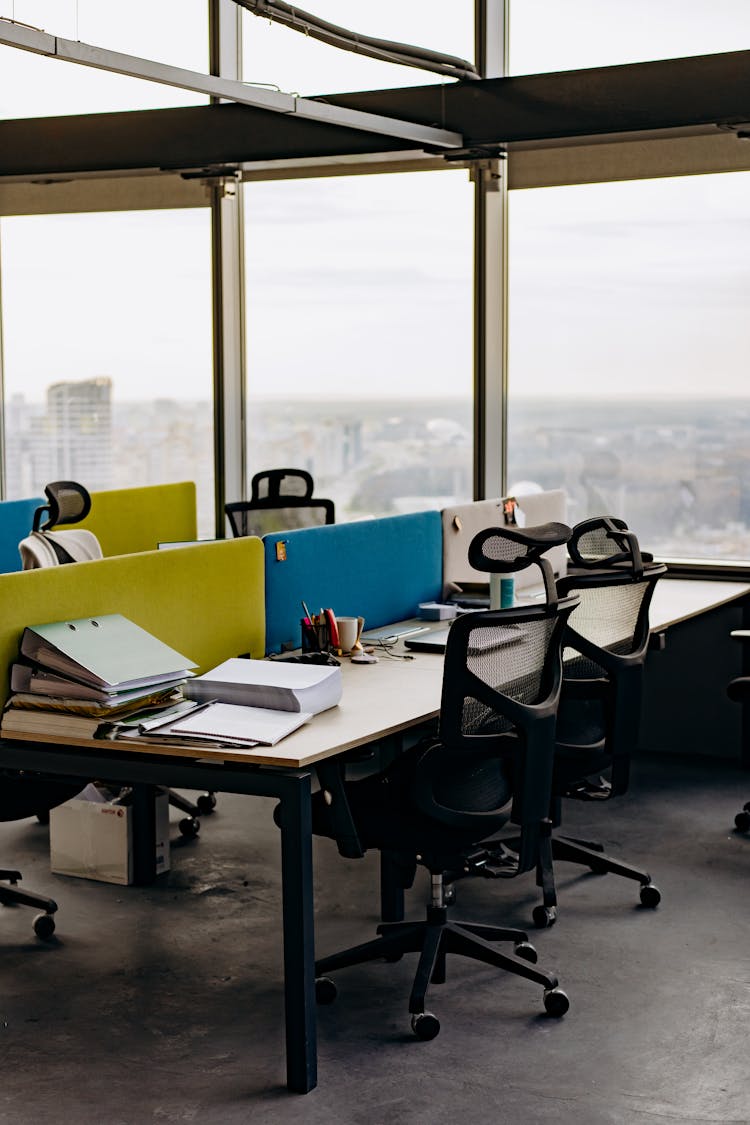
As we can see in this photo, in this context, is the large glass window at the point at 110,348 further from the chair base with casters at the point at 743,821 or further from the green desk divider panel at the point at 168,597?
the chair base with casters at the point at 743,821

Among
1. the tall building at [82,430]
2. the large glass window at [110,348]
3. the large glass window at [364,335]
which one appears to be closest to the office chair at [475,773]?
the large glass window at [364,335]

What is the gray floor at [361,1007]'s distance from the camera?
110 inches

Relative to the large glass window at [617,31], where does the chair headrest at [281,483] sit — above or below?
below

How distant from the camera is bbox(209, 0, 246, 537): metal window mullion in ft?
21.3

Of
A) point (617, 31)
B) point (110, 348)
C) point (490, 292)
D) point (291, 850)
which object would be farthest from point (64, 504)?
point (617, 31)

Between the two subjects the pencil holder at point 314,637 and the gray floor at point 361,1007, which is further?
the pencil holder at point 314,637

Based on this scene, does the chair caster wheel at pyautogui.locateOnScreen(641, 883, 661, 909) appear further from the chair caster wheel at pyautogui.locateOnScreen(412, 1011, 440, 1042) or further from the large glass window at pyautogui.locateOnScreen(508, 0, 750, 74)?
the large glass window at pyautogui.locateOnScreen(508, 0, 750, 74)

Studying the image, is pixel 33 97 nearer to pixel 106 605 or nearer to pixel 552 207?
pixel 552 207

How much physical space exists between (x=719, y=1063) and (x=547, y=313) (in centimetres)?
386

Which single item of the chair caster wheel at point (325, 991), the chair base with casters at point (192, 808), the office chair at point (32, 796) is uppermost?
the office chair at point (32, 796)

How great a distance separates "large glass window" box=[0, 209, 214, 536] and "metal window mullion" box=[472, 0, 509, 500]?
1452mm

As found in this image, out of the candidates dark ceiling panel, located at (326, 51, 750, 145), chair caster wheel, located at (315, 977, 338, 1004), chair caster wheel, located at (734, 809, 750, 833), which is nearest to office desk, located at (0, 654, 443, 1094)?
chair caster wheel, located at (315, 977, 338, 1004)

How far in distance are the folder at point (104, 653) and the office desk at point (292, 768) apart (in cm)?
17

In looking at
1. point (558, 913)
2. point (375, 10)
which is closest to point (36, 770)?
point (558, 913)
